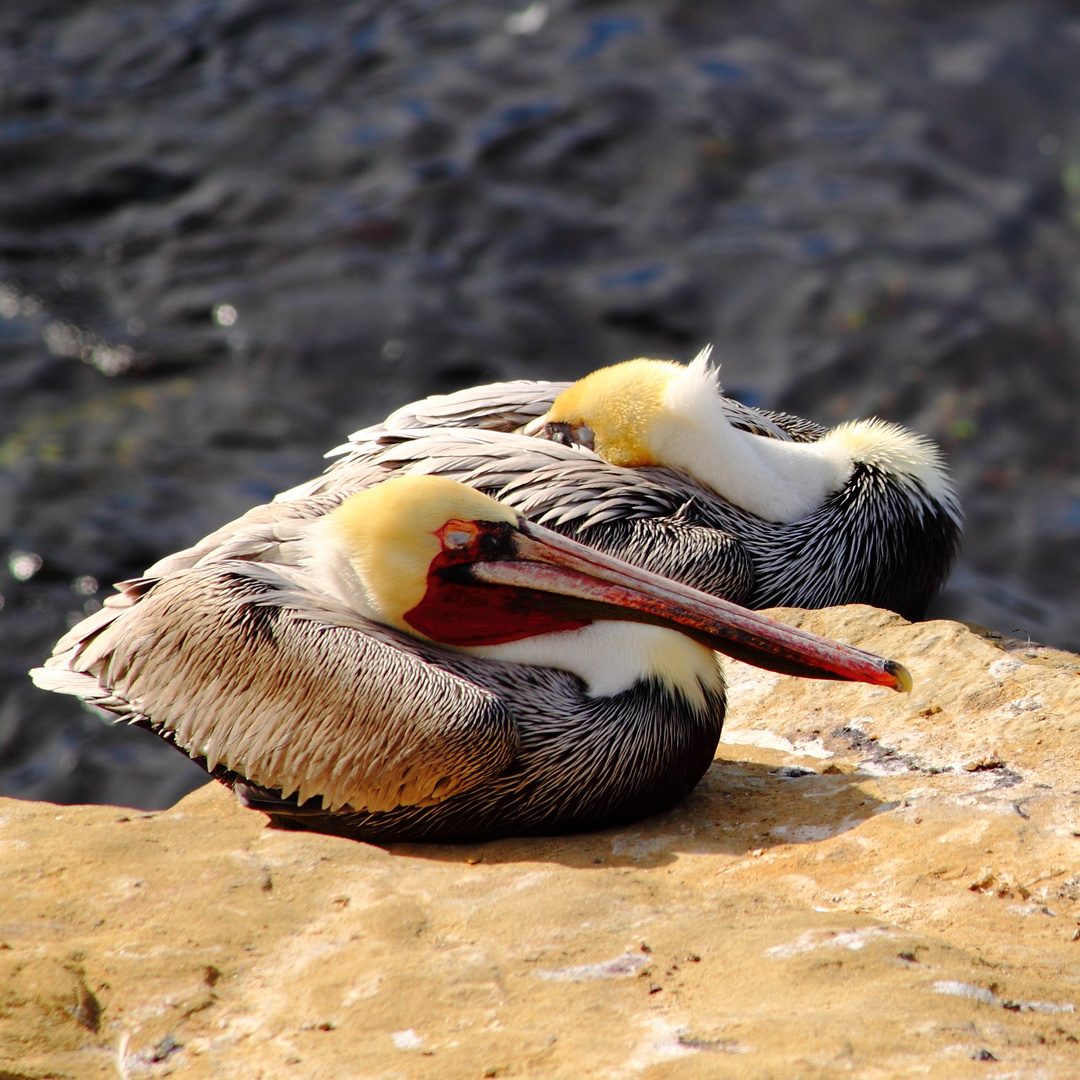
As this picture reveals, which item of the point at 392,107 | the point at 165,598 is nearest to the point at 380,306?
the point at 392,107

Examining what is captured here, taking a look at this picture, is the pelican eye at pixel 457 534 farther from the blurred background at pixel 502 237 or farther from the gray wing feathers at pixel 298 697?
the blurred background at pixel 502 237

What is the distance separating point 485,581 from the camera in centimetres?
385

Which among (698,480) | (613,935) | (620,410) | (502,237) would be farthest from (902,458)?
(502,237)

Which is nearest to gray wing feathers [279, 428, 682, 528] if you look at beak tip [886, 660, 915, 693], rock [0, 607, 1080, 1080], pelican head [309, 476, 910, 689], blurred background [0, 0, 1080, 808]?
pelican head [309, 476, 910, 689]

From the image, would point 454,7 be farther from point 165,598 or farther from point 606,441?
point 165,598

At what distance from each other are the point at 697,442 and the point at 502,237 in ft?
15.2

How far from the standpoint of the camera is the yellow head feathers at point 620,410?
5176 mm

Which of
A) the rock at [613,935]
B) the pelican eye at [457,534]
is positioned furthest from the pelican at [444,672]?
the rock at [613,935]

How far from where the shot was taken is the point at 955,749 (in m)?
3.88

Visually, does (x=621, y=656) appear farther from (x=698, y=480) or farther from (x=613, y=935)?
(x=698, y=480)

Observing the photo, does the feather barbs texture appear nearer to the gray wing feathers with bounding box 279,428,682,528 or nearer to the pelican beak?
the gray wing feathers with bounding box 279,428,682,528

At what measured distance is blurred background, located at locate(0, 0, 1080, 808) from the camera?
8.03 m

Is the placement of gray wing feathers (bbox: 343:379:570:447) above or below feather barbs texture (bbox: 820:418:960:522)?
above

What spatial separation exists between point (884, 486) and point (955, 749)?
1.75 m
